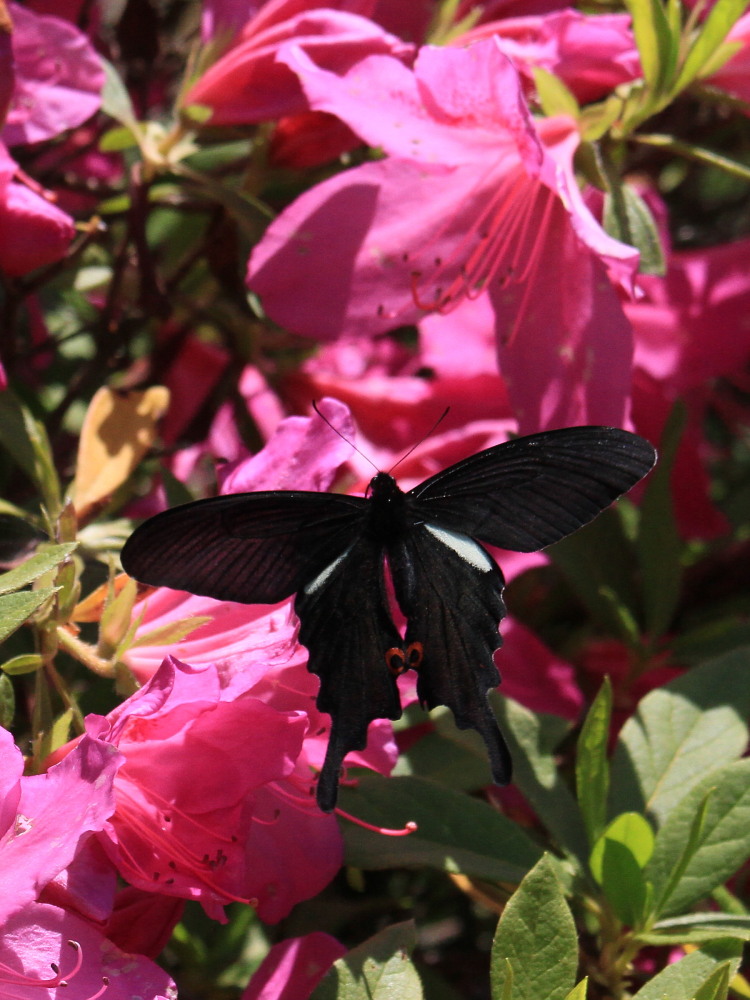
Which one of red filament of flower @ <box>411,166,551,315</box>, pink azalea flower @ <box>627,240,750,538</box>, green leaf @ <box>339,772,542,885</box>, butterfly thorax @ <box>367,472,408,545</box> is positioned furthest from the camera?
pink azalea flower @ <box>627,240,750,538</box>

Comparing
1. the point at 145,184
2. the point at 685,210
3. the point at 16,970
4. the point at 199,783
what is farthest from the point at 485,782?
the point at 685,210

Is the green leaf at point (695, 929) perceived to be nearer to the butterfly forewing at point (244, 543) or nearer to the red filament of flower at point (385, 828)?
the red filament of flower at point (385, 828)

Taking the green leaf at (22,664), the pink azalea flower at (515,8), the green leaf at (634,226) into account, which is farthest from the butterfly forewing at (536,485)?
the pink azalea flower at (515,8)

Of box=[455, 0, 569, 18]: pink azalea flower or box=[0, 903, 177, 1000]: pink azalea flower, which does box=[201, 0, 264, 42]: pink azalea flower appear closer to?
box=[455, 0, 569, 18]: pink azalea flower

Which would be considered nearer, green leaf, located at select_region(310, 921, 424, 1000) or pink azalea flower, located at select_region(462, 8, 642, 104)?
green leaf, located at select_region(310, 921, 424, 1000)

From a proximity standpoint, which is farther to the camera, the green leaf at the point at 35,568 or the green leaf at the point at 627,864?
the green leaf at the point at 627,864

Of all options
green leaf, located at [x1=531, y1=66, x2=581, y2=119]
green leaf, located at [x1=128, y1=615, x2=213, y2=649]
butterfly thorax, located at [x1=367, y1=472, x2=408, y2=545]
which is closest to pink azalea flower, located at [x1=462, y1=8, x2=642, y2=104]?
green leaf, located at [x1=531, y1=66, x2=581, y2=119]

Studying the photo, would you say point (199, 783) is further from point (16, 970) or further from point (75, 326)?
point (75, 326)
